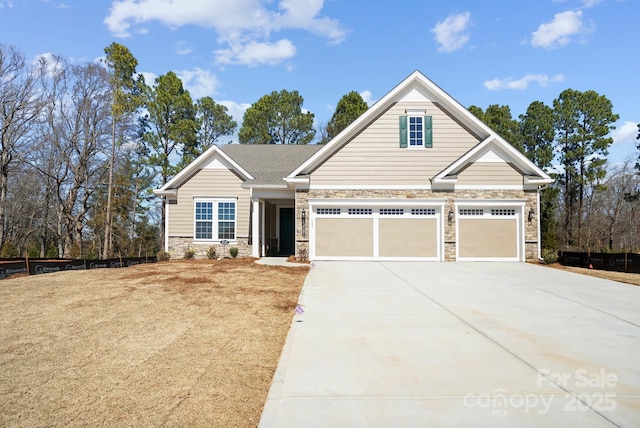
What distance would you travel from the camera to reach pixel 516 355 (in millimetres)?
4906

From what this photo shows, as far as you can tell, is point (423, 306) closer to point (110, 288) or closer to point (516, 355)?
point (516, 355)

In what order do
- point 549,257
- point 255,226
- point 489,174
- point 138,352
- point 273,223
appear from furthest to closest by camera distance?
point 273,223 < point 255,226 < point 489,174 < point 549,257 < point 138,352

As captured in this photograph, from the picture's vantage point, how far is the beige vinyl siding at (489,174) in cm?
1569

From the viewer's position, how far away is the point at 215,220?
17.9 m

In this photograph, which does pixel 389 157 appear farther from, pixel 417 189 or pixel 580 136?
pixel 580 136

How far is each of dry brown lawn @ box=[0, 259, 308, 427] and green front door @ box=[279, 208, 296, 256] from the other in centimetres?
1077

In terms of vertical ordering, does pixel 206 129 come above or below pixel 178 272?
above

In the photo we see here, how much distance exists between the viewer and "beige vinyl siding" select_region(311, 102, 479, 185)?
16.0m

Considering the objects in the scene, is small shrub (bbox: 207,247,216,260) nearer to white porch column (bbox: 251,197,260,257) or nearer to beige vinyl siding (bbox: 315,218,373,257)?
white porch column (bbox: 251,197,260,257)

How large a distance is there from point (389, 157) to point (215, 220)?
7.95 metres

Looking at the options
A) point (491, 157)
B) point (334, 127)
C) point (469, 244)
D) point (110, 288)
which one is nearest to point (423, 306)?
point (110, 288)

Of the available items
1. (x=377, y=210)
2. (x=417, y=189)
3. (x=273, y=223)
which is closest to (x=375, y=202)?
(x=377, y=210)

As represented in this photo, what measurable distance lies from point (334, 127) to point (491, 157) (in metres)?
19.7

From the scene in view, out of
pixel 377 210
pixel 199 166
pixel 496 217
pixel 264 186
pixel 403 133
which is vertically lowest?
pixel 496 217
